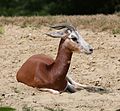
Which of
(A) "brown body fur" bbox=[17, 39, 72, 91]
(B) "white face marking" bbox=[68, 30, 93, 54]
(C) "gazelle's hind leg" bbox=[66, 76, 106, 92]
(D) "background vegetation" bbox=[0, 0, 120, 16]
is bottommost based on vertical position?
(D) "background vegetation" bbox=[0, 0, 120, 16]

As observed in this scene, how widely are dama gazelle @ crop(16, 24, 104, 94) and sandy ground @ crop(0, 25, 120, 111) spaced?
174 mm

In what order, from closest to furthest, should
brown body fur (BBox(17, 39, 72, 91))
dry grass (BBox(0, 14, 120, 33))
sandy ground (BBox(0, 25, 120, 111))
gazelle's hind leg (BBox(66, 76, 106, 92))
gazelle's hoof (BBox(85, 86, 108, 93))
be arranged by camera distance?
sandy ground (BBox(0, 25, 120, 111))
brown body fur (BBox(17, 39, 72, 91))
gazelle's hoof (BBox(85, 86, 108, 93))
gazelle's hind leg (BBox(66, 76, 106, 92))
dry grass (BBox(0, 14, 120, 33))

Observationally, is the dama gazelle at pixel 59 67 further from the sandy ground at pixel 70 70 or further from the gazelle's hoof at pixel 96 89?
the sandy ground at pixel 70 70

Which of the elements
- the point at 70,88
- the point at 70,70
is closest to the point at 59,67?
the point at 70,88

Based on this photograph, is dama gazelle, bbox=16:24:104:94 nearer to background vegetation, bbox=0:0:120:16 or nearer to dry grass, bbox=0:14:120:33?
dry grass, bbox=0:14:120:33

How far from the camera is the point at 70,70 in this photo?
12.7 m

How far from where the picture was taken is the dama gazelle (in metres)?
11.1

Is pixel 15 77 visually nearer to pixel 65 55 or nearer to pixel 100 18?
pixel 65 55

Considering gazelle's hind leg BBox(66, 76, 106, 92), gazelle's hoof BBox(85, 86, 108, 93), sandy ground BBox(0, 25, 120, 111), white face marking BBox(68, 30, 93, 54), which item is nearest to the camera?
sandy ground BBox(0, 25, 120, 111)

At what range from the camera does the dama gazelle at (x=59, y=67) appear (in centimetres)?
1106

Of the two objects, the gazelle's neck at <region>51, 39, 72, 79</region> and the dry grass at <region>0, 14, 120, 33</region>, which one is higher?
the gazelle's neck at <region>51, 39, 72, 79</region>

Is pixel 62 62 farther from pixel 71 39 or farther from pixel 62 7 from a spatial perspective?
pixel 62 7

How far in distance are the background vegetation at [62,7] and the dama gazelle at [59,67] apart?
46.2 ft

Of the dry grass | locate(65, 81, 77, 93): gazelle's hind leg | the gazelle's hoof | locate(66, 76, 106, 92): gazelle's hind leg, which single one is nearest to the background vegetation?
the dry grass
